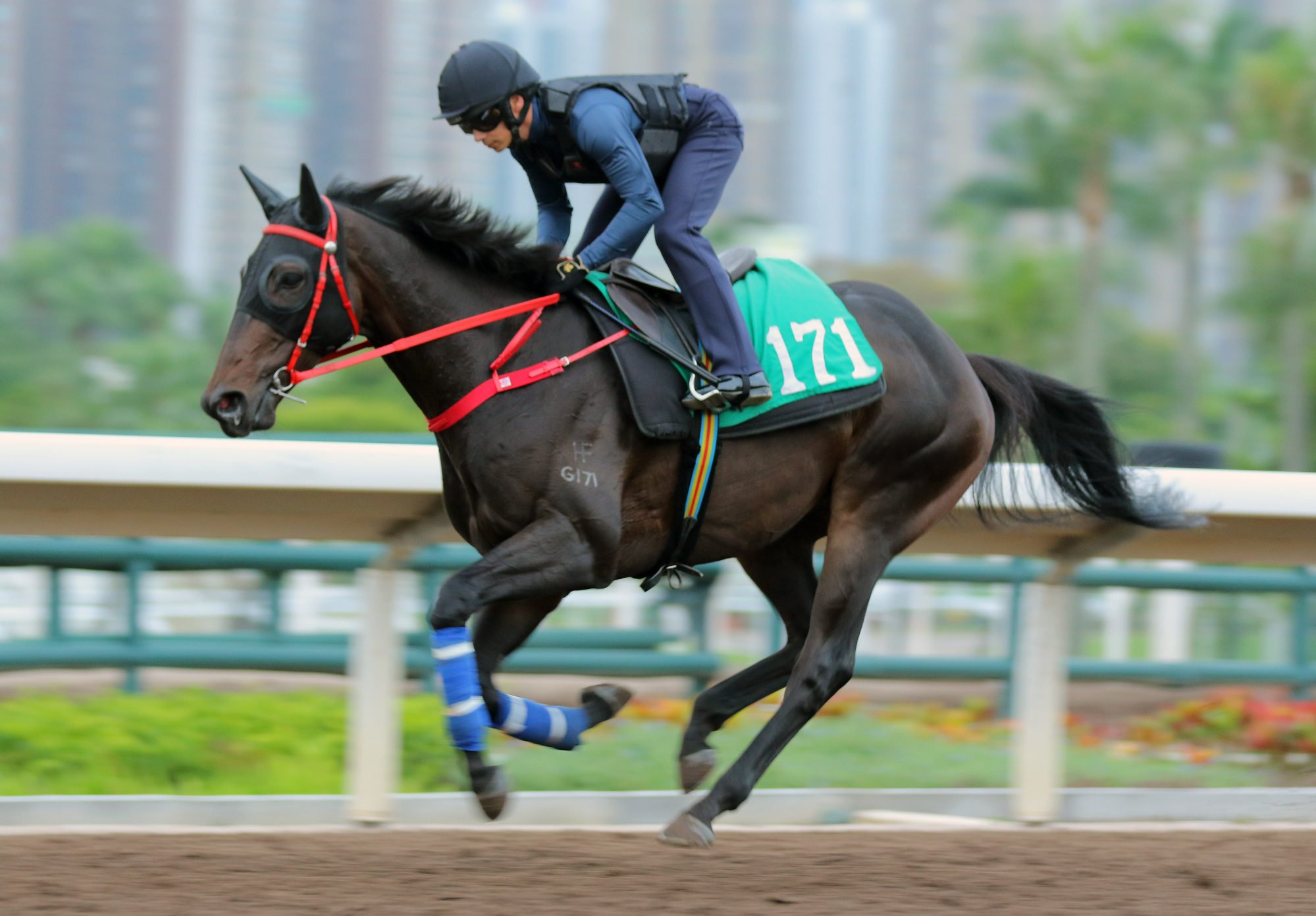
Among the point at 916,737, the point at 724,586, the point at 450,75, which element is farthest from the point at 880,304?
the point at 724,586

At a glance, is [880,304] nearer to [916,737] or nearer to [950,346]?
[950,346]

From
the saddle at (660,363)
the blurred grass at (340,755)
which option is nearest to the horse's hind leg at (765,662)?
the saddle at (660,363)

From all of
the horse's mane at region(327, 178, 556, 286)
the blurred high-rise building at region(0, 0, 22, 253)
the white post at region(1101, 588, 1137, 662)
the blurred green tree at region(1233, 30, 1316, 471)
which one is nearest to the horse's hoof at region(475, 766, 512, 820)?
the horse's mane at region(327, 178, 556, 286)

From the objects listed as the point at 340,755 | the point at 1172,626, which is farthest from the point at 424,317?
the point at 1172,626

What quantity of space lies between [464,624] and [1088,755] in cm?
357

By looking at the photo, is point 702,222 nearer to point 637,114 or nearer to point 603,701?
point 637,114

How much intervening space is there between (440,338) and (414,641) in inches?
89.3

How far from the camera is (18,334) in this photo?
1553 inches

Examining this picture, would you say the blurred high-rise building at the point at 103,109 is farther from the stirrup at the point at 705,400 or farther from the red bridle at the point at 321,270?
the stirrup at the point at 705,400

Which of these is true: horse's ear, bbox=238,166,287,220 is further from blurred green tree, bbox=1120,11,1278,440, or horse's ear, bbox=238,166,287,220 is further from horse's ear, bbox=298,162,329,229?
blurred green tree, bbox=1120,11,1278,440

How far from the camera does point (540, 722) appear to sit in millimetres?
4332

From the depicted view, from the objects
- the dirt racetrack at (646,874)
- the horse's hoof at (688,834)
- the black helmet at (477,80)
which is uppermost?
the black helmet at (477,80)

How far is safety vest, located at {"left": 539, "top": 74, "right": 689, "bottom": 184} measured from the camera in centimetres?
432

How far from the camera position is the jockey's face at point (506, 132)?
428 cm
